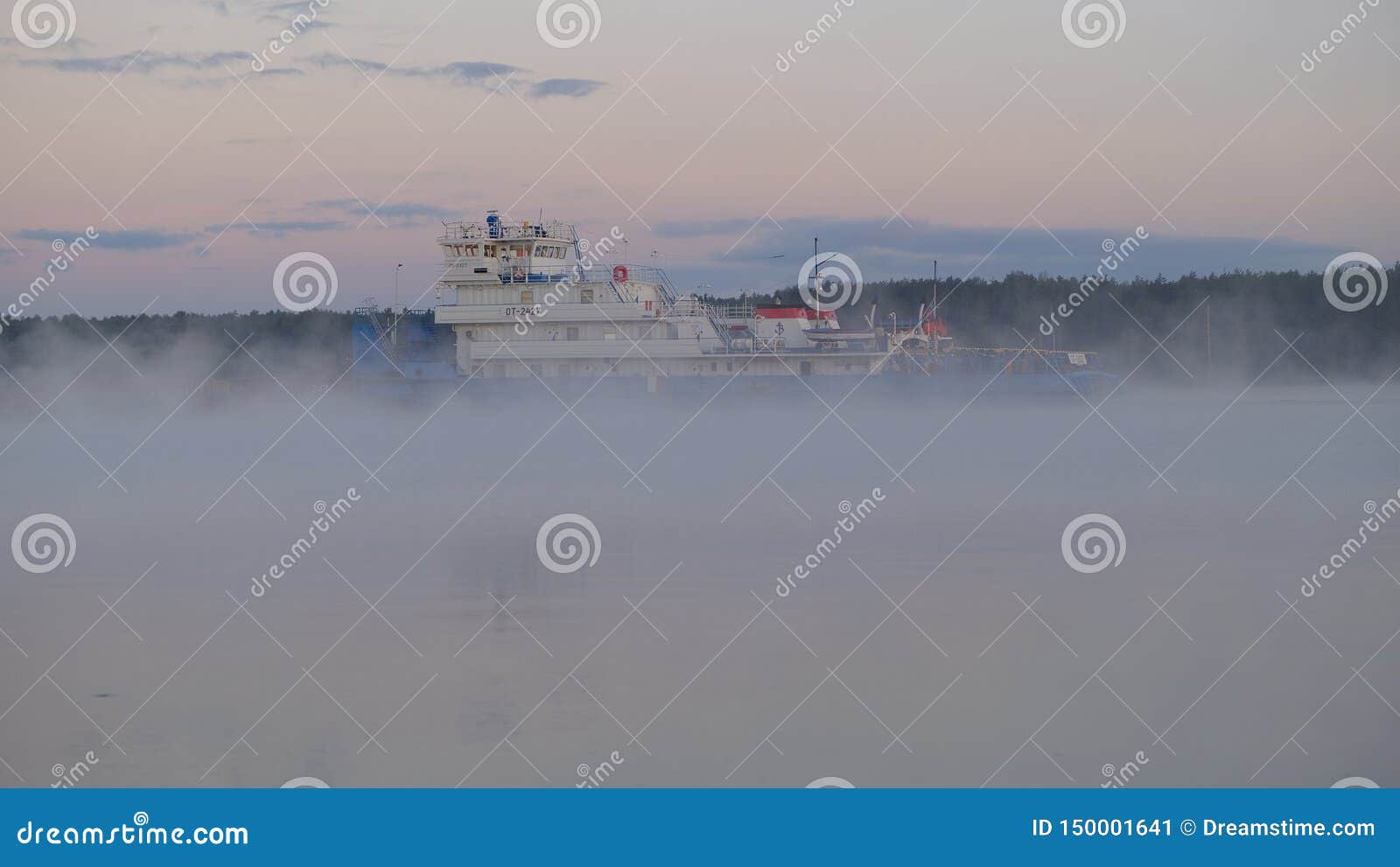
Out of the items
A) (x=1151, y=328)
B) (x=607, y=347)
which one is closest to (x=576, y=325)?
(x=607, y=347)

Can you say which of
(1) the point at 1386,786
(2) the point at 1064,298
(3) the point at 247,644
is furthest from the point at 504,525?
(2) the point at 1064,298

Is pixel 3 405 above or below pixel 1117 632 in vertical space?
above

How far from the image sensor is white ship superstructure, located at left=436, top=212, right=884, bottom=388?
126ft

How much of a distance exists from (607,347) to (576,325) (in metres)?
1.25

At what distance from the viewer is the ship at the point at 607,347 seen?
37.8 meters

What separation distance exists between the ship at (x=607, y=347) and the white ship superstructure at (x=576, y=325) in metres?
0.04

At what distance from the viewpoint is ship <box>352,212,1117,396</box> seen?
124ft

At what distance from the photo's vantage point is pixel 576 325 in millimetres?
39250

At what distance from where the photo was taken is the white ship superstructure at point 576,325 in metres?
38.3

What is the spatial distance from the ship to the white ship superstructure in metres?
0.04

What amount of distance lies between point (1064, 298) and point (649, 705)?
7501cm

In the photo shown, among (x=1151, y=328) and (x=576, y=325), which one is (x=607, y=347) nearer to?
(x=576, y=325)

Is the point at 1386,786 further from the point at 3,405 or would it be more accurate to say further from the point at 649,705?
the point at 3,405

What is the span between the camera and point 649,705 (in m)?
7.70
